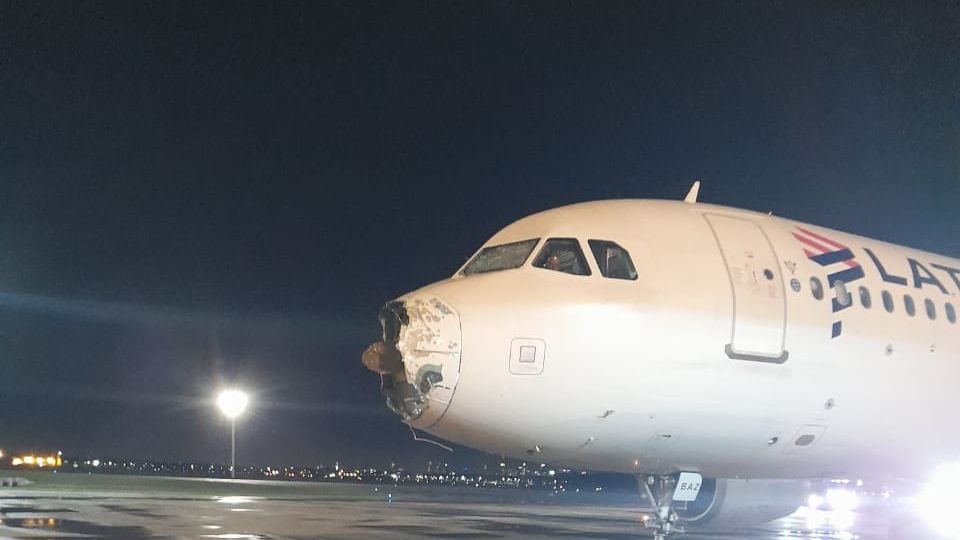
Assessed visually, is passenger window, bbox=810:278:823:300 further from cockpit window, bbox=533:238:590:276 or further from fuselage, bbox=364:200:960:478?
cockpit window, bbox=533:238:590:276

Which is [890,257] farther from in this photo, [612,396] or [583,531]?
[583,531]

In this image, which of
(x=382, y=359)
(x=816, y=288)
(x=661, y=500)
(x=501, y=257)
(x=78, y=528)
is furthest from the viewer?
(x=78, y=528)

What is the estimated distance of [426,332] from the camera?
11.8 meters

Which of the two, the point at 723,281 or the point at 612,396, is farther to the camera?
the point at 723,281

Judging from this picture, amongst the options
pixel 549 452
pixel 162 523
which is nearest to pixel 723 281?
pixel 549 452

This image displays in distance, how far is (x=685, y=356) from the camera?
1292 cm

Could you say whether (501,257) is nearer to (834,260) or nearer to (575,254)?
(575,254)

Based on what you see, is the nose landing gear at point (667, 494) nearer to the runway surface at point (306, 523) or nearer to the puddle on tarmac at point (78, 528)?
the runway surface at point (306, 523)

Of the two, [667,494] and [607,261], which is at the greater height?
[607,261]

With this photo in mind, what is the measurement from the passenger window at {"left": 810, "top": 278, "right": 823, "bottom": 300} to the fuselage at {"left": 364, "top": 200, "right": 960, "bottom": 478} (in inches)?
1.0

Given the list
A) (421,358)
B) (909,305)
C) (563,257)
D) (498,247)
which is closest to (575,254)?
(563,257)

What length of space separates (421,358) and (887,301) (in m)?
7.65

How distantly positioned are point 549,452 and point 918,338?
254 inches

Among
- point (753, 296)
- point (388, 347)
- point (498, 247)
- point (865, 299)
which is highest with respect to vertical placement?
point (498, 247)
